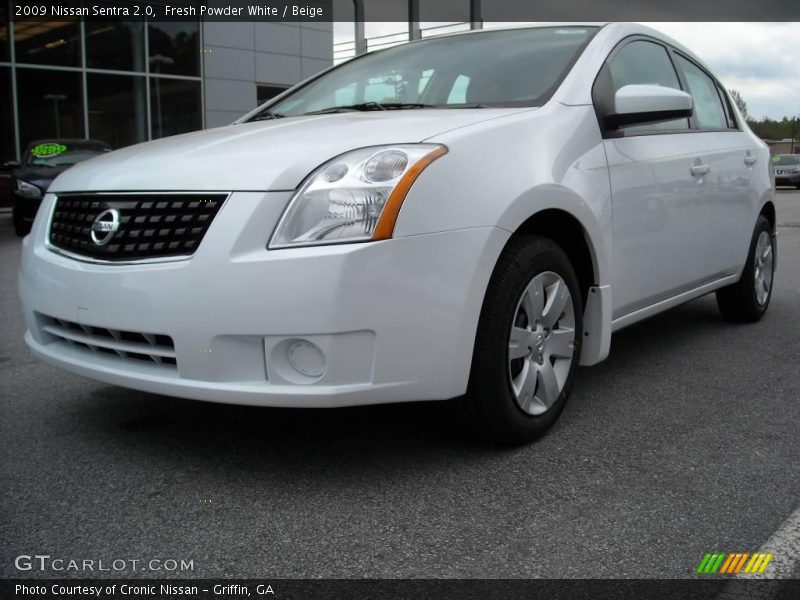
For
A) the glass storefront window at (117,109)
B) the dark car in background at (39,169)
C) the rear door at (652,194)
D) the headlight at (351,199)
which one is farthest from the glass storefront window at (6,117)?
the headlight at (351,199)

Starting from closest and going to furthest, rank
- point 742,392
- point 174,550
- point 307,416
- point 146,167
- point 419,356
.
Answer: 1. point 174,550
2. point 419,356
3. point 146,167
4. point 307,416
5. point 742,392

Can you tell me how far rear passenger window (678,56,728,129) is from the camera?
14.3 ft

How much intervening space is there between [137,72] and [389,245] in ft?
66.4

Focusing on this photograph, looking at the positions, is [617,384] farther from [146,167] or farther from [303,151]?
[146,167]

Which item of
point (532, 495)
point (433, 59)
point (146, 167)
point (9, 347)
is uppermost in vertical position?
point (433, 59)

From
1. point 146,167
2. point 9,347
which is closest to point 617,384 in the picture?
point 146,167

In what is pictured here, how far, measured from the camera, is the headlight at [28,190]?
11.5m

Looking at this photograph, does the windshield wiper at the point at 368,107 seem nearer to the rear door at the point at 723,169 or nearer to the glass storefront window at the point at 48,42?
the rear door at the point at 723,169

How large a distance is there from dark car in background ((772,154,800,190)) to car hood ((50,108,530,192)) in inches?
1134

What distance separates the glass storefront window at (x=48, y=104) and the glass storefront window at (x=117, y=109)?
Result: 0.35 m

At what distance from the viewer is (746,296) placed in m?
4.96

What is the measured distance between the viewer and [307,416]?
3.22m

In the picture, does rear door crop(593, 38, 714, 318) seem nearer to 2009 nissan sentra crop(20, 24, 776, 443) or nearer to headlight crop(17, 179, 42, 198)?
2009 nissan sentra crop(20, 24, 776, 443)

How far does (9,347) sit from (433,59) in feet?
9.09
